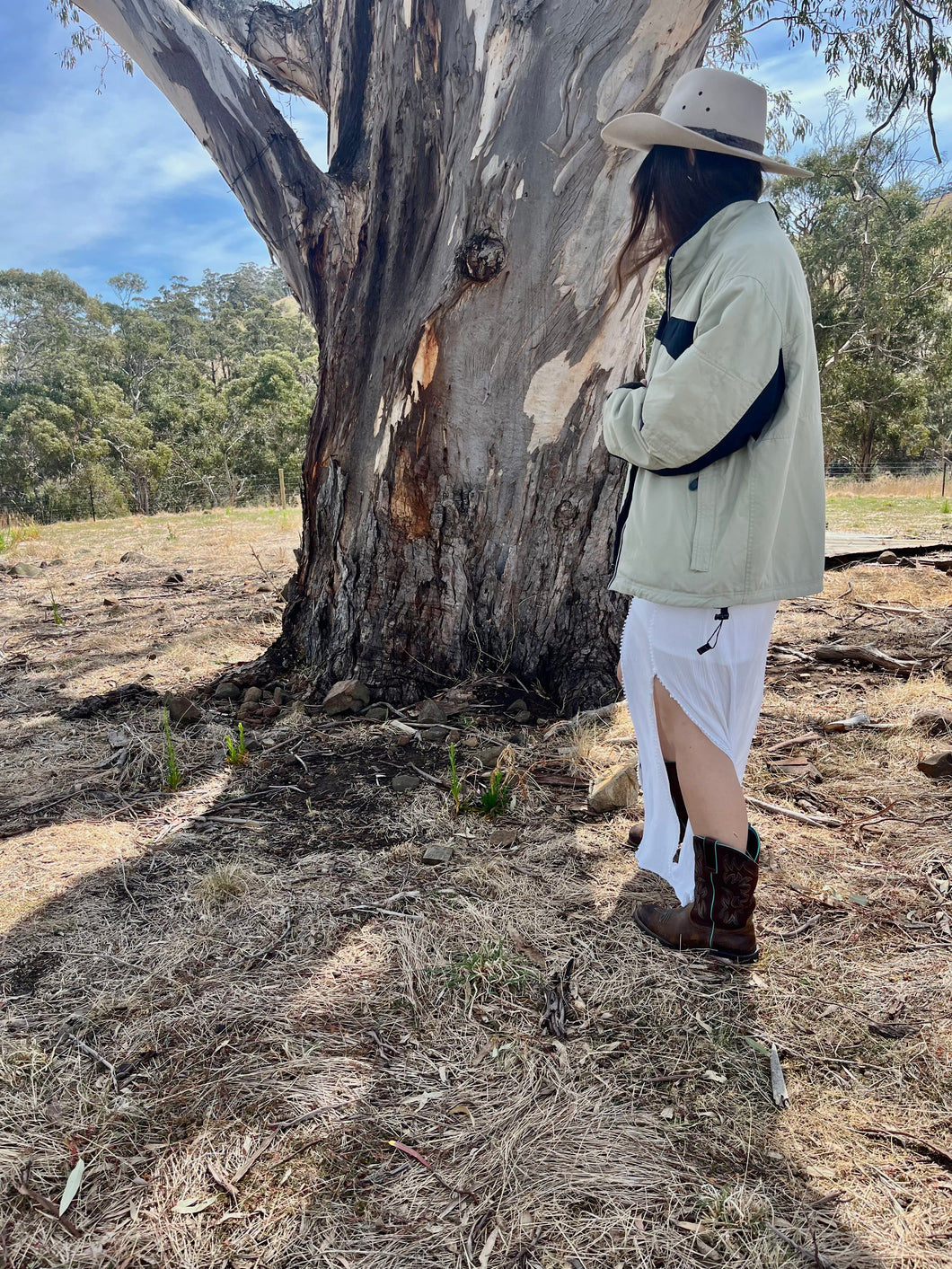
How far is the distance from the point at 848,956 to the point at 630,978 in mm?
532

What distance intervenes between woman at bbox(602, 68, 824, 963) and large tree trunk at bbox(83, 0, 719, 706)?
1.42 m

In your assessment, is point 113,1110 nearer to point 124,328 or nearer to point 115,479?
point 115,479

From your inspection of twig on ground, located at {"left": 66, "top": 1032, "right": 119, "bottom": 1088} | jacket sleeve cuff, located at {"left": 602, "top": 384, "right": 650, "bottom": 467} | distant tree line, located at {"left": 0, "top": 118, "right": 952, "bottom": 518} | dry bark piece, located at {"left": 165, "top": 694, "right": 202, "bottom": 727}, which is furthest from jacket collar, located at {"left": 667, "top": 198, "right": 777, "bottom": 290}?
distant tree line, located at {"left": 0, "top": 118, "right": 952, "bottom": 518}

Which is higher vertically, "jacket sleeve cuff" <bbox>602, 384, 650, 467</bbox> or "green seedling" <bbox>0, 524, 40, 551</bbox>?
"jacket sleeve cuff" <bbox>602, 384, 650, 467</bbox>

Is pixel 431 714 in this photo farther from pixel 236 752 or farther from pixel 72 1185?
pixel 72 1185

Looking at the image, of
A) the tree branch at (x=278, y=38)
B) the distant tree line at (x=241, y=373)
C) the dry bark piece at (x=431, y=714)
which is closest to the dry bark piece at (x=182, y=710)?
the dry bark piece at (x=431, y=714)

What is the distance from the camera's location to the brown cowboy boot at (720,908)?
1873mm

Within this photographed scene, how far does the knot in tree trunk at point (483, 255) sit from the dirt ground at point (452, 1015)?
5.72 ft

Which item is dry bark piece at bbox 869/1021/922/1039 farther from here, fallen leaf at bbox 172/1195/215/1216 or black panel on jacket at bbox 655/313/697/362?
black panel on jacket at bbox 655/313/697/362

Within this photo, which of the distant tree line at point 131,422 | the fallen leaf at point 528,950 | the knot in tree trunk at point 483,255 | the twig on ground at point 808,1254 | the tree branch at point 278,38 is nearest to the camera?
the twig on ground at point 808,1254

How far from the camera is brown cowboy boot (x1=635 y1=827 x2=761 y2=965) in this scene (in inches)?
73.7

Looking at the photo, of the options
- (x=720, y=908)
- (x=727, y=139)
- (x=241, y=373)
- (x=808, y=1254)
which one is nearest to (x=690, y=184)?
(x=727, y=139)

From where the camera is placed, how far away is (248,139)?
3.79m

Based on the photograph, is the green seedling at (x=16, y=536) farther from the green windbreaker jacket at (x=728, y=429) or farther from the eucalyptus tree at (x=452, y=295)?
the green windbreaker jacket at (x=728, y=429)
